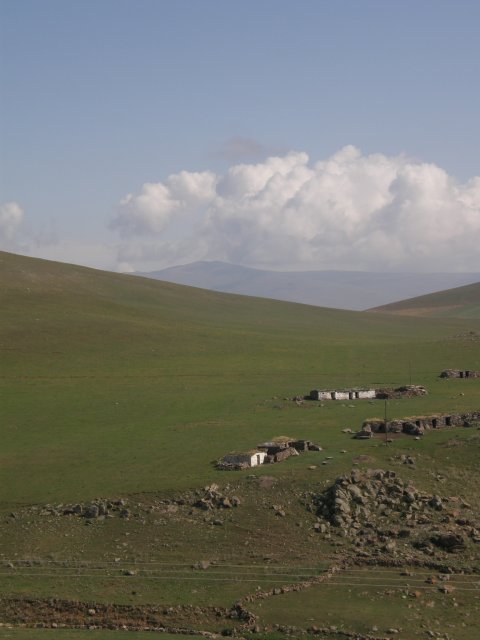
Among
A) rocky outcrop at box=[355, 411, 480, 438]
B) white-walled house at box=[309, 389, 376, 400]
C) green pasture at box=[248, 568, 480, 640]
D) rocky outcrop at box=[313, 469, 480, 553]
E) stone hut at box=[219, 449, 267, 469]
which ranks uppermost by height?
white-walled house at box=[309, 389, 376, 400]

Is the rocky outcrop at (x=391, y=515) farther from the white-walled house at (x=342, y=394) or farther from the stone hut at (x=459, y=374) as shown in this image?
the stone hut at (x=459, y=374)

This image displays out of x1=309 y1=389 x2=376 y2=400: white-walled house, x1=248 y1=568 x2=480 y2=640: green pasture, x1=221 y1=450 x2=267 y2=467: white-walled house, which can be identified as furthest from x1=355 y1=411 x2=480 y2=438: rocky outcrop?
x1=248 y1=568 x2=480 y2=640: green pasture

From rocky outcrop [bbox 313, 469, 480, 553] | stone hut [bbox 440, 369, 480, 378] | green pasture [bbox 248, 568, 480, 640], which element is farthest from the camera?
stone hut [bbox 440, 369, 480, 378]

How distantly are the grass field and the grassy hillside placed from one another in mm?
53154

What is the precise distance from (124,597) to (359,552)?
809 centimetres

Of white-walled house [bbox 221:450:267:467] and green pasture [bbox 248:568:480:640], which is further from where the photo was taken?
white-walled house [bbox 221:450:267:467]

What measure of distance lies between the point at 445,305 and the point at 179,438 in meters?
124

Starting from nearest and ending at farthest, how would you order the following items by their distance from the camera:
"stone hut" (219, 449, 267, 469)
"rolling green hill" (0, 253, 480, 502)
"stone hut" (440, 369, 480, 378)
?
1. "stone hut" (219, 449, 267, 469)
2. "rolling green hill" (0, 253, 480, 502)
3. "stone hut" (440, 369, 480, 378)

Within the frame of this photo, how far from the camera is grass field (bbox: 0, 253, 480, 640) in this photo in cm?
3077

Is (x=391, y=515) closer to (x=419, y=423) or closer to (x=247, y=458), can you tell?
(x=247, y=458)

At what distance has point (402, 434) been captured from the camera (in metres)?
44.7

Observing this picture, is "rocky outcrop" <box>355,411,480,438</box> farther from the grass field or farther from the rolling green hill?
the rolling green hill

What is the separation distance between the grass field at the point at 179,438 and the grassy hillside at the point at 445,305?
174ft

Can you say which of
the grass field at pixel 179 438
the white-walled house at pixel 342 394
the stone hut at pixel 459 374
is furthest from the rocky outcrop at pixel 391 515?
the stone hut at pixel 459 374
